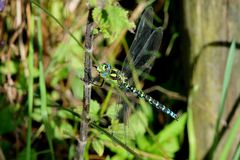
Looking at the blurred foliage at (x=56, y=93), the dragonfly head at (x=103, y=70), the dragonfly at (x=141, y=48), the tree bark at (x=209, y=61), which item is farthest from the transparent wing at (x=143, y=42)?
the blurred foliage at (x=56, y=93)

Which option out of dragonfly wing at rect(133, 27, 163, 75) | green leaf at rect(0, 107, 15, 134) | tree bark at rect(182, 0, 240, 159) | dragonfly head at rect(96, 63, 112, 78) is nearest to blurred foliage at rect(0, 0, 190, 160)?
green leaf at rect(0, 107, 15, 134)

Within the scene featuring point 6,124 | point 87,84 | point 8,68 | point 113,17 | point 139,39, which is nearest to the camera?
point 113,17

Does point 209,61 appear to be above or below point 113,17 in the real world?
below

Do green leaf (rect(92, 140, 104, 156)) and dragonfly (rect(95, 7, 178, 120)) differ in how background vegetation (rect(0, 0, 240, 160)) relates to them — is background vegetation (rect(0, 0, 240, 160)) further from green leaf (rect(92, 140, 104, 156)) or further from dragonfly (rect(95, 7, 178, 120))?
green leaf (rect(92, 140, 104, 156))

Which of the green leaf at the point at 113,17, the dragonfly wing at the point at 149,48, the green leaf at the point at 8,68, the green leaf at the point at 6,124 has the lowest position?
the green leaf at the point at 6,124

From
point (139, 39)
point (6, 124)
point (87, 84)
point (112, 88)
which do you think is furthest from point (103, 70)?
point (6, 124)

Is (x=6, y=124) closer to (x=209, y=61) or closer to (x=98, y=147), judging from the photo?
(x=209, y=61)

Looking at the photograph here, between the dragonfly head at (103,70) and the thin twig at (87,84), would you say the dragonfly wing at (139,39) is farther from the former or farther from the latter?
the thin twig at (87,84)

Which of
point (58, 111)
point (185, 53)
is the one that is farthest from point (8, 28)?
point (185, 53)
